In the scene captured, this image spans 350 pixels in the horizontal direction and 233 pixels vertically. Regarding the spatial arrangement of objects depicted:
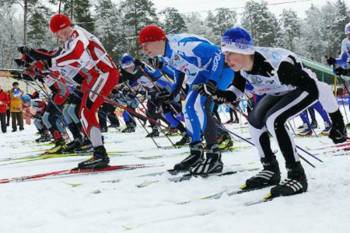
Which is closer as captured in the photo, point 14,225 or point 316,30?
point 14,225

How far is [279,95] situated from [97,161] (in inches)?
90.4

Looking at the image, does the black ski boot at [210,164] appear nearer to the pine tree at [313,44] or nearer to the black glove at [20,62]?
the black glove at [20,62]

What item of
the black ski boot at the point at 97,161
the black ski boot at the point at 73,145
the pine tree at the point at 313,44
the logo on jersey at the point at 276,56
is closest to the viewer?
the logo on jersey at the point at 276,56

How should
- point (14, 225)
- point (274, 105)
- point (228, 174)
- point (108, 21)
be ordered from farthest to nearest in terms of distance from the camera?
point (108, 21), point (228, 174), point (274, 105), point (14, 225)

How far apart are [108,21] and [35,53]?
121 ft

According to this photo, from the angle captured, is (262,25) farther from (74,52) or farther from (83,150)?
(74,52)

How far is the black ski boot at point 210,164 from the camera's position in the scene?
3490mm

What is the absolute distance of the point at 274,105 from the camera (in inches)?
108

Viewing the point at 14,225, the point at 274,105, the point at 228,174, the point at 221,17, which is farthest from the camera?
the point at 221,17

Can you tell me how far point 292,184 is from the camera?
2.53 meters

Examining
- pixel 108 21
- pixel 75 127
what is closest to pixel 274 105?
pixel 75 127

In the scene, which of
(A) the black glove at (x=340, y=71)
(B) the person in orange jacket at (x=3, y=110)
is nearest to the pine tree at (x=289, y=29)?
(B) the person in orange jacket at (x=3, y=110)

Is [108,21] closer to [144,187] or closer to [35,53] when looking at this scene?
[35,53]

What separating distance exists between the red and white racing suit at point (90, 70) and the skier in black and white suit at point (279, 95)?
2057mm
